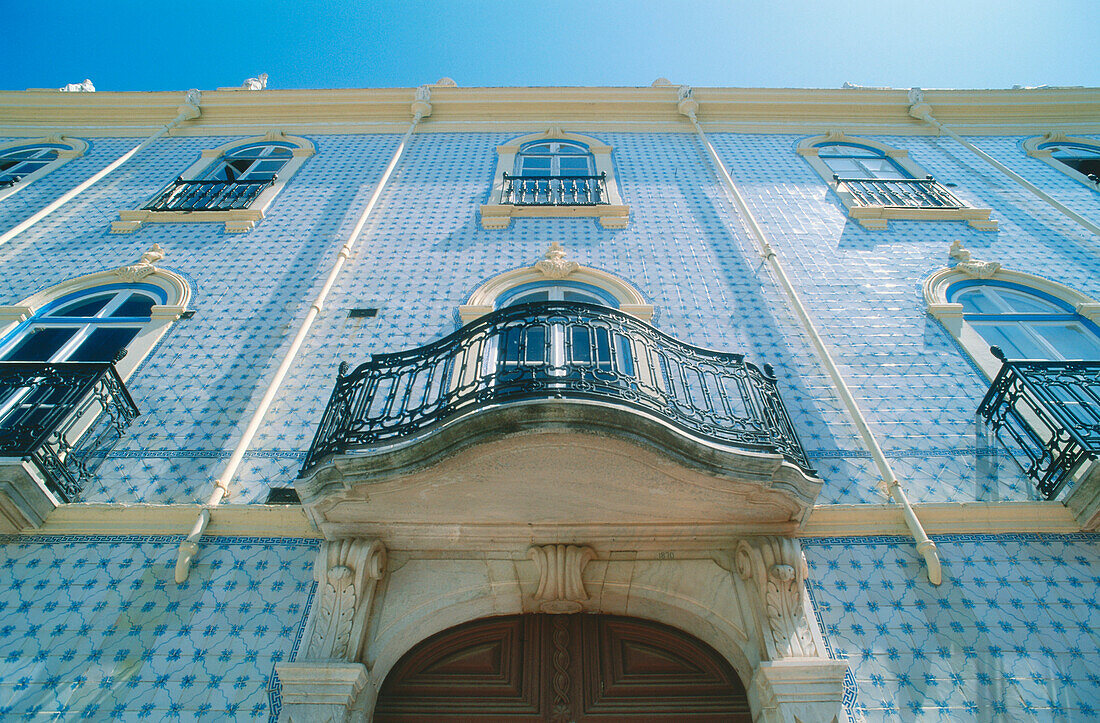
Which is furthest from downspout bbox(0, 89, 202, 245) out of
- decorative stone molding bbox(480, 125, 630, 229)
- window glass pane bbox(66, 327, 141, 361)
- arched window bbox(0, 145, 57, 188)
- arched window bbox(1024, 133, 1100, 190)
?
arched window bbox(1024, 133, 1100, 190)

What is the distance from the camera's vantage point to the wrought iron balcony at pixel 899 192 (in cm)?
863

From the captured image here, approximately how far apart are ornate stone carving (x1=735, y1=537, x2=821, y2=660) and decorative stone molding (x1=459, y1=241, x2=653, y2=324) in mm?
2984

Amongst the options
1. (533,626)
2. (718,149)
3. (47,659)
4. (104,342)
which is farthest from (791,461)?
(718,149)

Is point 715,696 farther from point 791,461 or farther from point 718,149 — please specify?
A: point 718,149

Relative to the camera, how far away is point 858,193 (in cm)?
886

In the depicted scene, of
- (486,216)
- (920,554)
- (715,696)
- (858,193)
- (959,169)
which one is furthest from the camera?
(959,169)

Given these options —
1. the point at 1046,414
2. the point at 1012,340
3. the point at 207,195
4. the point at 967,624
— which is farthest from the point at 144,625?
the point at 1012,340

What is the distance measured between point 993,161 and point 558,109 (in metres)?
6.45

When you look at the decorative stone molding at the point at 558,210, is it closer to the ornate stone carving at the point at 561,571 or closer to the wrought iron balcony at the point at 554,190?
the wrought iron balcony at the point at 554,190

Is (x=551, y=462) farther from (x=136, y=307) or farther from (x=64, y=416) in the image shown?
(x=136, y=307)

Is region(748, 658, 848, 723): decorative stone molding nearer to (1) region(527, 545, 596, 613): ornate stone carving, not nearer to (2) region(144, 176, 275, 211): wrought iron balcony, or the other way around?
(1) region(527, 545, 596, 613): ornate stone carving

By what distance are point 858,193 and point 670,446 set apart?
6.33 m

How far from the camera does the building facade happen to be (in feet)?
13.5

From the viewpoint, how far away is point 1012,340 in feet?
21.5
